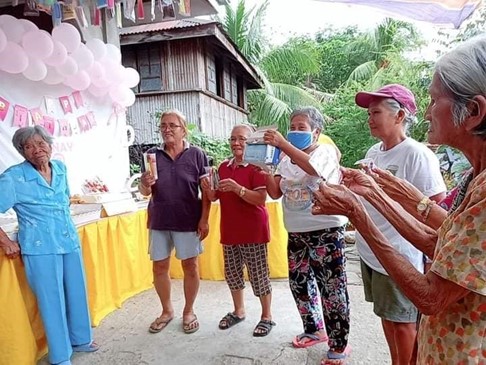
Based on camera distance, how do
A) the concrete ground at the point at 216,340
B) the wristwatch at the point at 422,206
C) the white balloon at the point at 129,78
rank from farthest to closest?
the white balloon at the point at 129,78
the concrete ground at the point at 216,340
the wristwatch at the point at 422,206

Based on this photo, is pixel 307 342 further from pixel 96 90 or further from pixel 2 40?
pixel 96 90

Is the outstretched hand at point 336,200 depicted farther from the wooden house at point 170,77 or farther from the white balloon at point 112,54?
the wooden house at point 170,77

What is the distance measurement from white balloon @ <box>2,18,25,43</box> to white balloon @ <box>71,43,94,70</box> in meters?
0.50

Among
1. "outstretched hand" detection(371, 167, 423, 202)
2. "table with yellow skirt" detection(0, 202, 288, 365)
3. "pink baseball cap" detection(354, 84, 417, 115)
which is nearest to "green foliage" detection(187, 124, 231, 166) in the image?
"table with yellow skirt" detection(0, 202, 288, 365)

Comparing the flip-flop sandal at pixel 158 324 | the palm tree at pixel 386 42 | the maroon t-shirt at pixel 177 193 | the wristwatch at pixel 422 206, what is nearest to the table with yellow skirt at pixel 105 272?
the flip-flop sandal at pixel 158 324

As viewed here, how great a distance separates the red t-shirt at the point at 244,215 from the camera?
8.32 feet

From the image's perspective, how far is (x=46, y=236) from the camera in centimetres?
223

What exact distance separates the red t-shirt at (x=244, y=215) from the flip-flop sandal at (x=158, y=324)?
773 millimetres

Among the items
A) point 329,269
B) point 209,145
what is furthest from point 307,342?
point 209,145

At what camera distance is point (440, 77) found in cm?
86

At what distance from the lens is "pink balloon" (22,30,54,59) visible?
3102mm

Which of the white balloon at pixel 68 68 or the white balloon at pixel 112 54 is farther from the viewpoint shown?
the white balloon at pixel 112 54

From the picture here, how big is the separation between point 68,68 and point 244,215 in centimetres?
219

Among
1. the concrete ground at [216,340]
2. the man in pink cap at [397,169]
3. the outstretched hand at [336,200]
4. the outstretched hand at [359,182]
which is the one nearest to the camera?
the outstretched hand at [336,200]
